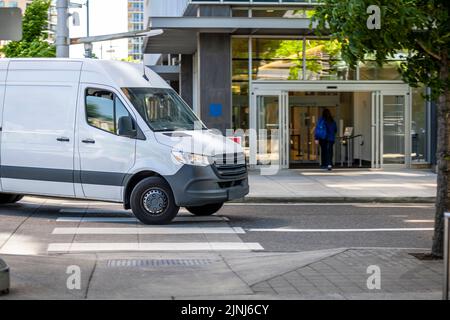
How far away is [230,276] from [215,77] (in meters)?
15.5

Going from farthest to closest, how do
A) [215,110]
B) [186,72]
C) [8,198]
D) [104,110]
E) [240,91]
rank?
1. [186,72]
2. [240,91]
3. [215,110]
4. [8,198]
5. [104,110]

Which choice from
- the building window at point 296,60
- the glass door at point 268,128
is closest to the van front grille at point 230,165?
the glass door at point 268,128

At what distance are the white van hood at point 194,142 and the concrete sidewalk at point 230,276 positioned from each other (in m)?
2.98

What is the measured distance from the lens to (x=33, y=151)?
1347 cm

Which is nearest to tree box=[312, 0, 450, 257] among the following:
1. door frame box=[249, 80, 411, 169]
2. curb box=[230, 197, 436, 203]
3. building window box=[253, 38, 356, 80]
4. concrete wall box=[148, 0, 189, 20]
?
curb box=[230, 197, 436, 203]

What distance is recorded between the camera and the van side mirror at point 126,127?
12836 millimetres

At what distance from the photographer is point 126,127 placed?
42.2ft

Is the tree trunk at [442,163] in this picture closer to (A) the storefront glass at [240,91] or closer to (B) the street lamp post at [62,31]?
(B) the street lamp post at [62,31]

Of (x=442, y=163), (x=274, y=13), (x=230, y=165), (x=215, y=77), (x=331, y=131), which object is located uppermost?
(x=274, y=13)

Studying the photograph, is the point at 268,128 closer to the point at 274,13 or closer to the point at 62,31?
the point at 274,13

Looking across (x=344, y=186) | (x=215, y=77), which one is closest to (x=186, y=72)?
(x=215, y=77)

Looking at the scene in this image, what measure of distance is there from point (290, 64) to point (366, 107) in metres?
3.56
